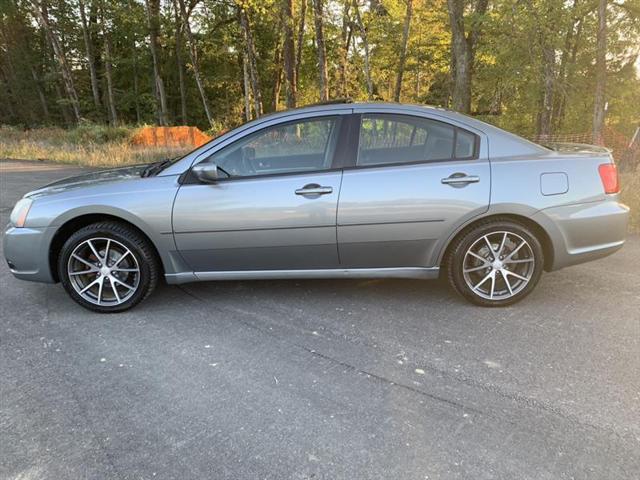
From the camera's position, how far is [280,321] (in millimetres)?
3430

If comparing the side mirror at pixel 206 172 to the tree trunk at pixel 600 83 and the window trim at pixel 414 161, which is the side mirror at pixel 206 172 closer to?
the window trim at pixel 414 161

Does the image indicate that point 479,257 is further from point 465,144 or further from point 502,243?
point 465,144

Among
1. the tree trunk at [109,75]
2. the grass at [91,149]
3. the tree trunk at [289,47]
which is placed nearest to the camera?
the grass at [91,149]

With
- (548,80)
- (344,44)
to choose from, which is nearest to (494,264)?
(548,80)

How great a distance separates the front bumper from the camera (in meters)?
3.49

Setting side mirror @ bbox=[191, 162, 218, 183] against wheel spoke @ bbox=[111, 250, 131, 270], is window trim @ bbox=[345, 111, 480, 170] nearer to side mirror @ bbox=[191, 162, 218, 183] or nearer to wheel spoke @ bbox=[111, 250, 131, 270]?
side mirror @ bbox=[191, 162, 218, 183]

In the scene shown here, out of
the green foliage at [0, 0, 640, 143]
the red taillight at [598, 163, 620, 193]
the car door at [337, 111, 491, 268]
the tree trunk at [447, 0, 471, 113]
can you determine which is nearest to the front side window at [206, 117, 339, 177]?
the car door at [337, 111, 491, 268]

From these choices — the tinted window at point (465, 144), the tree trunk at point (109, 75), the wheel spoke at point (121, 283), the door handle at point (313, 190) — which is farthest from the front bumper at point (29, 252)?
the tree trunk at point (109, 75)

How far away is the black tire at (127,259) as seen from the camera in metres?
3.48

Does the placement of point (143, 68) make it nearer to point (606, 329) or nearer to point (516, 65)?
point (516, 65)

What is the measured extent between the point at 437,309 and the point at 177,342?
6.72 ft

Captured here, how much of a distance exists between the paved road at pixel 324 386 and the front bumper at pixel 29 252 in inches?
13.5

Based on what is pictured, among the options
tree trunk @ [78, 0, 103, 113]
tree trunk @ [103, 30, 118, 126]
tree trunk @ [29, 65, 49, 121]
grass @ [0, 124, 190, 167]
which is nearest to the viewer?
grass @ [0, 124, 190, 167]

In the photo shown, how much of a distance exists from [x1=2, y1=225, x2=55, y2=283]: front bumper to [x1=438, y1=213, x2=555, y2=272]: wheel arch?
10.4 ft
